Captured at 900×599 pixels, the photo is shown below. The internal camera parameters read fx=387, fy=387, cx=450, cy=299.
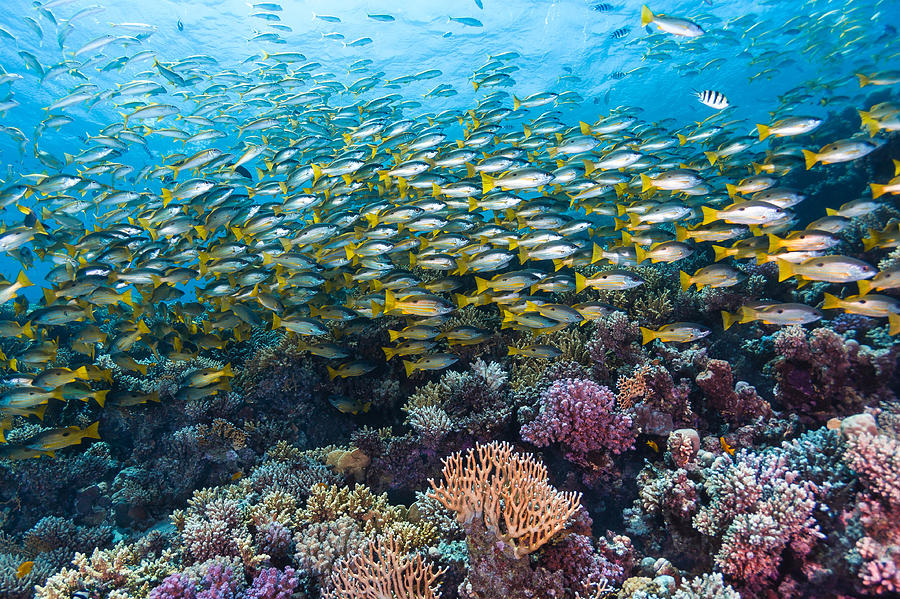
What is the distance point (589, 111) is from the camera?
40906 millimetres

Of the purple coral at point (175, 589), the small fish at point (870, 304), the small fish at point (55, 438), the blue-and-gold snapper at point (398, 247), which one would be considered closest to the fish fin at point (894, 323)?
the blue-and-gold snapper at point (398, 247)

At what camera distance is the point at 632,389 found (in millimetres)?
4727

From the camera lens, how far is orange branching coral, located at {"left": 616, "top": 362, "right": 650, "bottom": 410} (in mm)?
4672

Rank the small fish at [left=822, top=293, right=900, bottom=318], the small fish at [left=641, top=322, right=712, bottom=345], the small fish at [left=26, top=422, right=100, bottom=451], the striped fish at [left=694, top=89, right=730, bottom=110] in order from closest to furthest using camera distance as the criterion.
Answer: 1. the small fish at [left=822, top=293, right=900, bottom=318]
2. the small fish at [left=641, top=322, right=712, bottom=345]
3. the small fish at [left=26, top=422, right=100, bottom=451]
4. the striped fish at [left=694, top=89, right=730, bottom=110]

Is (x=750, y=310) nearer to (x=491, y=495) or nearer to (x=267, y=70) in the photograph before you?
(x=491, y=495)

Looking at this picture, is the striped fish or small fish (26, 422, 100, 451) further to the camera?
the striped fish

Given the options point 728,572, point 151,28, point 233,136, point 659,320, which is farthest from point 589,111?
point 728,572

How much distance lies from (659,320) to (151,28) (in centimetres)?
1804

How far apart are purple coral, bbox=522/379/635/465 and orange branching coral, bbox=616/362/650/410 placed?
42 cm

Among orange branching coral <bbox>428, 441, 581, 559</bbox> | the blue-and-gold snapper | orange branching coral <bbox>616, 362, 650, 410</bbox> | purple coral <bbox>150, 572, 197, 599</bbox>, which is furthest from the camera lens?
the blue-and-gold snapper

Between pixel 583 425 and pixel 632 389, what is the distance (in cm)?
96

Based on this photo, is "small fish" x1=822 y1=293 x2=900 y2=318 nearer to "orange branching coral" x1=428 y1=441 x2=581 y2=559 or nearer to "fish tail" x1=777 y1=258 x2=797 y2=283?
"fish tail" x1=777 y1=258 x2=797 y2=283

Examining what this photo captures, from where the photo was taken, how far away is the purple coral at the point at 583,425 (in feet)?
13.8

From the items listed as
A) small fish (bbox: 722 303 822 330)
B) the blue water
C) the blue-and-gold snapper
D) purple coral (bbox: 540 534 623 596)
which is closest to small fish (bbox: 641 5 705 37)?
the blue-and-gold snapper
